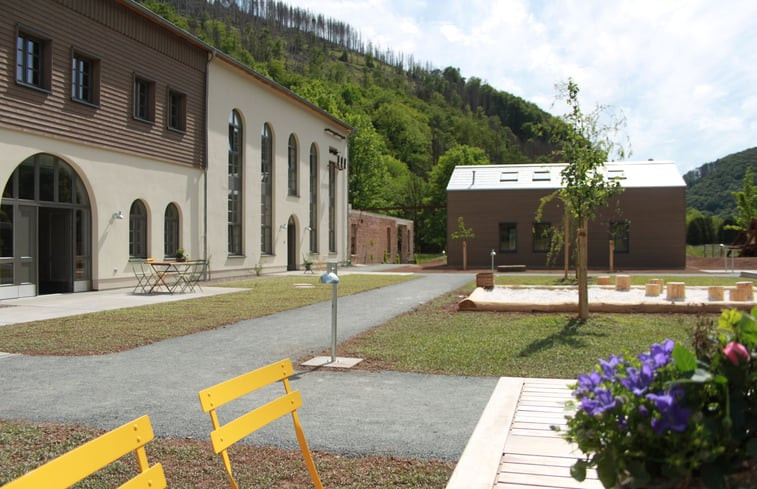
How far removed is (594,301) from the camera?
1225cm

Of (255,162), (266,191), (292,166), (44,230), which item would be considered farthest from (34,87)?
(292,166)

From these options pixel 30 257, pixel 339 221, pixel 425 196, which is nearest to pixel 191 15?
→ pixel 425 196

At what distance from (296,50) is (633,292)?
11160cm

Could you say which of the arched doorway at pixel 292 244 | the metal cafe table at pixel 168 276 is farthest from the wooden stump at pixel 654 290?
the arched doorway at pixel 292 244

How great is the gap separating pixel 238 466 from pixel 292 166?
24886 mm

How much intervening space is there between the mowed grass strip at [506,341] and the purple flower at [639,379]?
4.69m

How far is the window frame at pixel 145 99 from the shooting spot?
17.8 metres

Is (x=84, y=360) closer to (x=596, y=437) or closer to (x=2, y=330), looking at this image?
(x=2, y=330)

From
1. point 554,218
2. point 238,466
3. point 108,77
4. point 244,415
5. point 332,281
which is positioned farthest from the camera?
point 554,218

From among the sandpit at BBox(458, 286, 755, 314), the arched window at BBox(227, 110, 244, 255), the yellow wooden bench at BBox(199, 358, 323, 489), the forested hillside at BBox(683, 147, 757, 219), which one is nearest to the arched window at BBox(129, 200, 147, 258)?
the arched window at BBox(227, 110, 244, 255)

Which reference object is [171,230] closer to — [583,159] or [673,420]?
[583,159]

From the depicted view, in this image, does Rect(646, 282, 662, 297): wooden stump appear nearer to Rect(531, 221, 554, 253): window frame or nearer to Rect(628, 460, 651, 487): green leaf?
Rect(628, 460, 651, 487): green leaf

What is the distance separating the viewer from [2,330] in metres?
9.27

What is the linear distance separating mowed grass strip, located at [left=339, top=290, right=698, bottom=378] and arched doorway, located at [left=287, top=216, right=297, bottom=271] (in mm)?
17058
